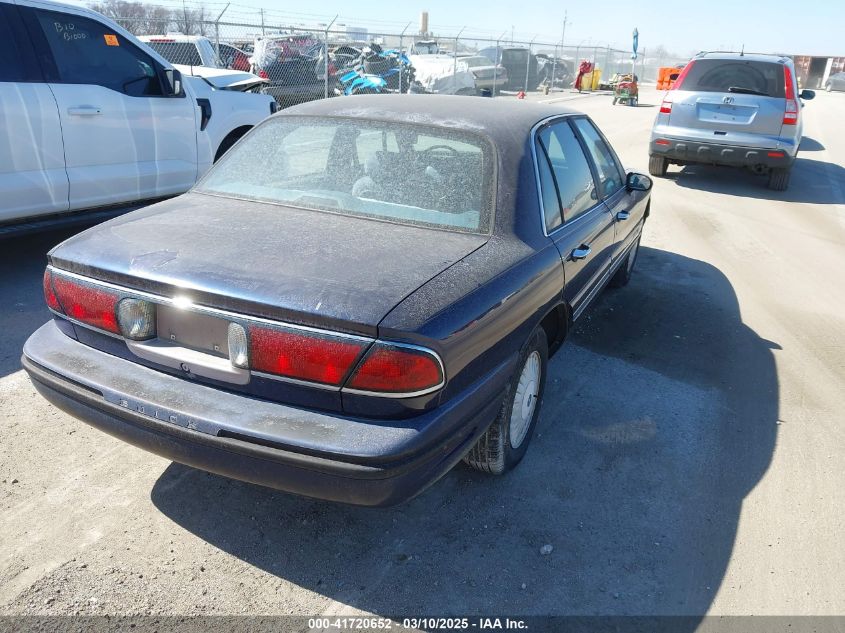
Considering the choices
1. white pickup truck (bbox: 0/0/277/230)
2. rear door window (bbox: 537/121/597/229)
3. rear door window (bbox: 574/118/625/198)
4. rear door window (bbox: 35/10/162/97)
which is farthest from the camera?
rear door window (bbox: 35/10/162/97)

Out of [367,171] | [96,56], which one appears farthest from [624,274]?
[96,56]

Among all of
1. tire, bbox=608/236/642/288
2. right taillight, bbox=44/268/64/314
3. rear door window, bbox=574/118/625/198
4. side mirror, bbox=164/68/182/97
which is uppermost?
side mirror, bbox=164/68/182/97

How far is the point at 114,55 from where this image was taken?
18.4 ft

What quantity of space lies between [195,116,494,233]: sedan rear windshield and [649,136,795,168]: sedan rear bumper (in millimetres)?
7589

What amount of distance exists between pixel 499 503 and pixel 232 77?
699 cm

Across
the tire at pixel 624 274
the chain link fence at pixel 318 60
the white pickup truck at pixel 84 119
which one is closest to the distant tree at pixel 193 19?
the chain link fence at pixel 318 60

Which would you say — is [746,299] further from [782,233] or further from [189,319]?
[189,319]

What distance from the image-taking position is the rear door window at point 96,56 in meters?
5.17

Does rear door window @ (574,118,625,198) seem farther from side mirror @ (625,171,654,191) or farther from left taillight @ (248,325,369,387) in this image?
left taillight @ (248,325,369,387)

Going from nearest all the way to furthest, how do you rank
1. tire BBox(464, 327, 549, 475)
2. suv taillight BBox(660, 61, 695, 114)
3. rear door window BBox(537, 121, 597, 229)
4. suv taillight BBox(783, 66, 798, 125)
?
tire BBox(464, 327, 549, 475), rear door window BBox(537, 121, 597, 229), suv taillight BBox(783, 66, 798, 125), suv taillight BBox(660, 61, 695, 114)

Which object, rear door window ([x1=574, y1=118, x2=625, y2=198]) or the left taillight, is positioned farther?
rear door window ([x1=574, y1=118, x2=625, y2=198])

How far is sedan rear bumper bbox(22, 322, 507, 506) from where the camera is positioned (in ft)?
7.07

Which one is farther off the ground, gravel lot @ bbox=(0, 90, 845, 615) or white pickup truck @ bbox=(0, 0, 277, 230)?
white pickup truck @ bbox=(0, 0, 277, 230)

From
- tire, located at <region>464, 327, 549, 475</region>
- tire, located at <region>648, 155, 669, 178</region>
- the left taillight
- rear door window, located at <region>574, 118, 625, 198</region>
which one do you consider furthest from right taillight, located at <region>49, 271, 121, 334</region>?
tire, located at <region>648, 155, 669, 178</region>
